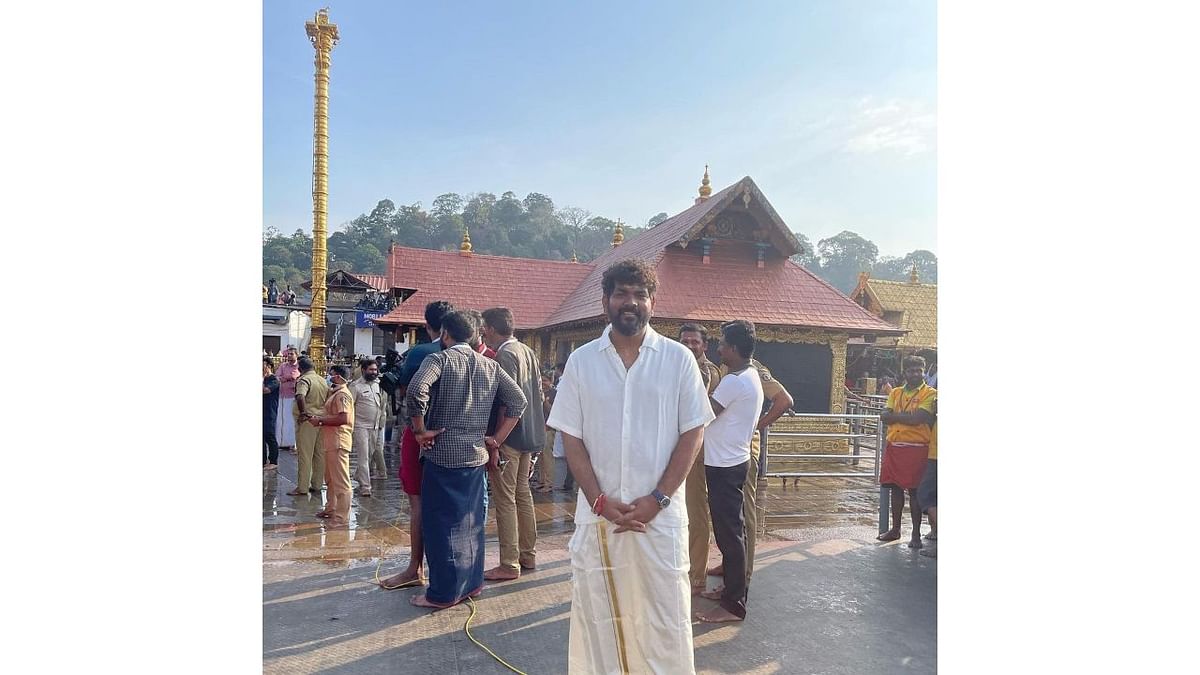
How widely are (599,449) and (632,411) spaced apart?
18 cm

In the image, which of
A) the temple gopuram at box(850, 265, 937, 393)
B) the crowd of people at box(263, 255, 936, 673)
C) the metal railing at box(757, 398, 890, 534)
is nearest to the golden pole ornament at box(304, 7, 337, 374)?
the crowd of people at box(263, 255, 936, 673)

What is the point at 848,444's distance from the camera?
164 inches

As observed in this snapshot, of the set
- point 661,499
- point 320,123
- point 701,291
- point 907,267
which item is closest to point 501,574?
point 661,499

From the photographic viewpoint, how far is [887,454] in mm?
4207

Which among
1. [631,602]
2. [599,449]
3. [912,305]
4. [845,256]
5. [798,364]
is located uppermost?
[845,256]

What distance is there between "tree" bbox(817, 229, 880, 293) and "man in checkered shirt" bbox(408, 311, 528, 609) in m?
1.80

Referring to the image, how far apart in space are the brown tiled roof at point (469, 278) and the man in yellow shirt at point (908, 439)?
202 cm

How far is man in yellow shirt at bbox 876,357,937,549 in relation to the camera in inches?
156

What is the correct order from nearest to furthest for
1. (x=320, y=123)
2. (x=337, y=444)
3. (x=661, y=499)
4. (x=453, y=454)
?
(x=661, y=499)
(x=320, y=123)
(x=453, y=454)
(x=337, y=444)

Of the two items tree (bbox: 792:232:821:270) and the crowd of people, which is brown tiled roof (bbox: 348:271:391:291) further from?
tree (bbox: 792:232:821:270)

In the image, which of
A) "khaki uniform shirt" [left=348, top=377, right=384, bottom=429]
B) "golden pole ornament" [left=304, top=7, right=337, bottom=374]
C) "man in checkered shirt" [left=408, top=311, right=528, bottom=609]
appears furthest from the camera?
"khaki uniform shirt" [left=348, top=377, right=384, bottom=429]

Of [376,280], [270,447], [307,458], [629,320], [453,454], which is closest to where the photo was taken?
[629,320]

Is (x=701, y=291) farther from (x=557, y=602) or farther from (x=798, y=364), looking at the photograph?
(x=557, y=602)
